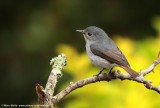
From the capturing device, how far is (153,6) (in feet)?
26.4

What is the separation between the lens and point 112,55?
4426mm

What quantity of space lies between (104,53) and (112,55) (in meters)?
0.10

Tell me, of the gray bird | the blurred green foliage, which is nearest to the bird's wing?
the gray bird

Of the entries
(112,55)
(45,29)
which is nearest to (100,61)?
(112,55)

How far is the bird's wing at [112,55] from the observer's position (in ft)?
14.3

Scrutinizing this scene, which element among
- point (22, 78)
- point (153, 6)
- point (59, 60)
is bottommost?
point (59, 60)

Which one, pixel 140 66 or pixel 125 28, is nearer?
pixel 140 66

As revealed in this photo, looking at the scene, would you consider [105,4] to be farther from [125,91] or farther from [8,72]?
[125,91]

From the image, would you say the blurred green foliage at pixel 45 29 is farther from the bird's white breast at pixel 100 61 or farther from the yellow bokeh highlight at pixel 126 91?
the bird's white breast at pixel 100 61

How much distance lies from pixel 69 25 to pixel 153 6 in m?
1.20

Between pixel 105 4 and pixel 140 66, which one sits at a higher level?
pixel 105 4

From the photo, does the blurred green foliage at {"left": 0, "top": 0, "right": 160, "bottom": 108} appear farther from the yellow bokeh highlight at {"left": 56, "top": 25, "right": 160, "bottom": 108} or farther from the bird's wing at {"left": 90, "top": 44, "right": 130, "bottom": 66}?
the bird's wing at {"left": 90, "top": 44, "right": 130, "bottom": 66}

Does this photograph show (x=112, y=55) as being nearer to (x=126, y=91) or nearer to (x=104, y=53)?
(x=104, y=53)

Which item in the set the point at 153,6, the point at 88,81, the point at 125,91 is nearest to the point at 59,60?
the point at 88,81
